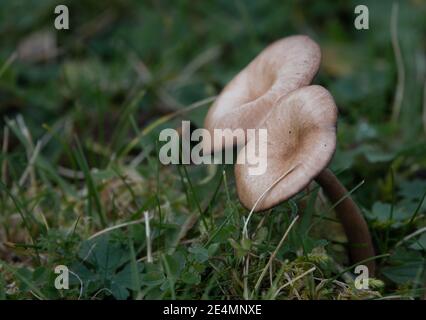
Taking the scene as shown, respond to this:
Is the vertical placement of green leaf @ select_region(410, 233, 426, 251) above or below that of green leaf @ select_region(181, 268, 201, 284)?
above

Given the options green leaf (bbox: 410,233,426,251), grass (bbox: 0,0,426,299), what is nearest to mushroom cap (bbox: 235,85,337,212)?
grass (bbox: 0,0,426,299)

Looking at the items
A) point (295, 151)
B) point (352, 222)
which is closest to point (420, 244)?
point (352, 222)

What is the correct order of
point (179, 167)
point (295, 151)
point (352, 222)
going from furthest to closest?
point (179, 167)
point (352, 222)
point (295, 151)

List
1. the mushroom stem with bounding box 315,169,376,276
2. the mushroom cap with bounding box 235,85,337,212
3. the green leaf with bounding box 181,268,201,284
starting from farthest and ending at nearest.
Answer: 1. the mushroom stem with bounding box 315,169,376,276
2. the green leaf with bounding box 181,268,201,284
3. the mushroom cap with bounding box 235,85,337,212

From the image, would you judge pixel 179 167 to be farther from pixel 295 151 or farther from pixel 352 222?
pixel 352 222

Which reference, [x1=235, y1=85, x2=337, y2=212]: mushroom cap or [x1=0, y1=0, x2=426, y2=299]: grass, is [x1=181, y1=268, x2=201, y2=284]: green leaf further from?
[x1=235, y1=85, x2=337, y2=212]: mushroom cap

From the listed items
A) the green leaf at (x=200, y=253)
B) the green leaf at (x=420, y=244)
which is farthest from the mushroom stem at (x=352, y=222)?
the green leaf at (x=200, y=253)

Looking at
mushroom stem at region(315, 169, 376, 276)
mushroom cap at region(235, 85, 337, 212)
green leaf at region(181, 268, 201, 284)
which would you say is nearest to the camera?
mushroom cap at region(235, 85, 337, 212)
